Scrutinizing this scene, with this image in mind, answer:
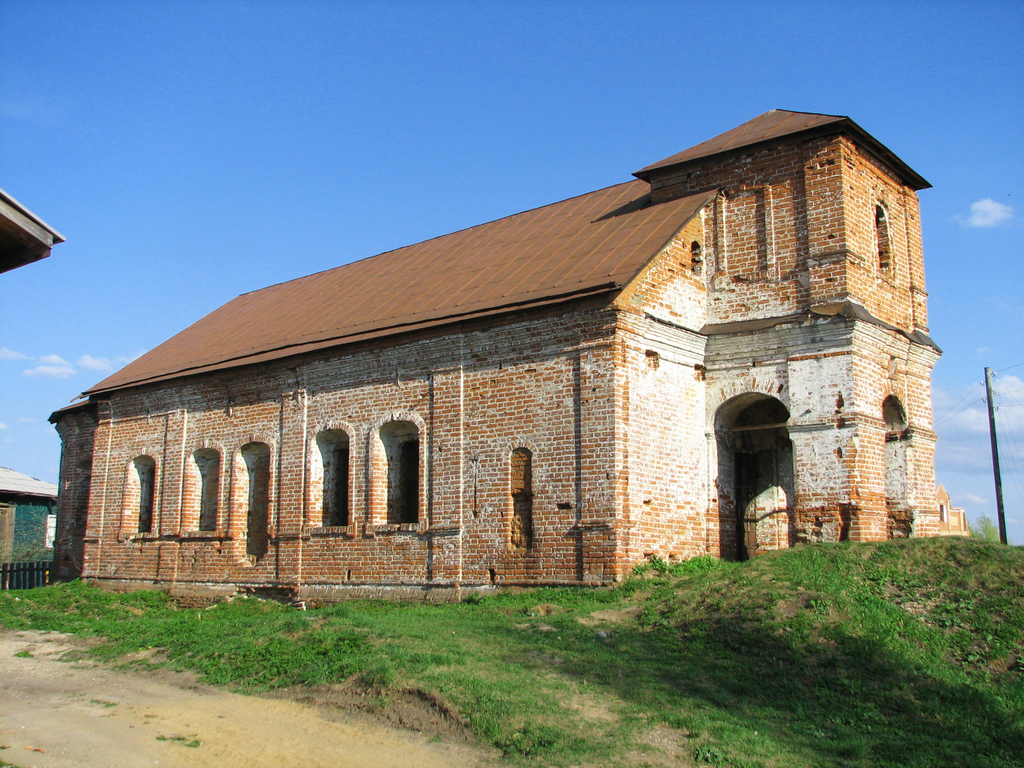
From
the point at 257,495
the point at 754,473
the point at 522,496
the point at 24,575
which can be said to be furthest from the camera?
the point at 24,575

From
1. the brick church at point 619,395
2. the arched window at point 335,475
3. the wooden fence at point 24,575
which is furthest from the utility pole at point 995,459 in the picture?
the wooden fence at point 24,575

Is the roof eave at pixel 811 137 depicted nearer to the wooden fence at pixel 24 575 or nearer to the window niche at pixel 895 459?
the window niche at pixel 895 459

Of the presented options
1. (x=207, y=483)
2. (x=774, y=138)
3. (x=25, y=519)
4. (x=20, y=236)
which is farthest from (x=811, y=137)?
(x=25, y=519)

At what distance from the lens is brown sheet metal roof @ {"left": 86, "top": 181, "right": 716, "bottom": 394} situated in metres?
14.7

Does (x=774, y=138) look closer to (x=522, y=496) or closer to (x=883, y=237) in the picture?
(x=883, y=237)

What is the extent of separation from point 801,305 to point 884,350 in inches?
63.3

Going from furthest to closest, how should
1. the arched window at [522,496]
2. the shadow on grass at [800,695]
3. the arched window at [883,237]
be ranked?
the arched window at [883,237]
the arched window at [522,496]
the shadow on grass at [800,695]

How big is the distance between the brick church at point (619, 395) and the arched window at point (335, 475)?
41 millimetres

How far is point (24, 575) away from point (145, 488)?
5.37m

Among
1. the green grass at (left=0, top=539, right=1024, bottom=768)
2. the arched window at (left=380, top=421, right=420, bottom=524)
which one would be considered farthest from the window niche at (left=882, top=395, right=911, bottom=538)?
the arched window at (left=380, top=421, right=420, bottom=524)

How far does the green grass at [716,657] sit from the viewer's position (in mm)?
7586

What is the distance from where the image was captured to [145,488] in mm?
21031

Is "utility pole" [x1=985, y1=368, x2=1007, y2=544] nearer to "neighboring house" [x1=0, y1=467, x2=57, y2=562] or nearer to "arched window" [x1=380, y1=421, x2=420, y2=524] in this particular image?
"arched window" [x1=380, y1=421, x2=420, y2=524]

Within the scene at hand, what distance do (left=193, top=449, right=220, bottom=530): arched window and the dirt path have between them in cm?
941
